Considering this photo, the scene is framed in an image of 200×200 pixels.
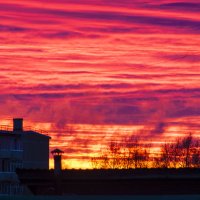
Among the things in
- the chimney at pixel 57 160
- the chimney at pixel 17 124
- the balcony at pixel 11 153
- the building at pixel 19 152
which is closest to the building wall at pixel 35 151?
the building at pixel 19 152

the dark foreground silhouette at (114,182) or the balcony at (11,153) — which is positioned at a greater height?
the balcony at (11,153)

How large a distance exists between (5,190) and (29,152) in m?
9.62

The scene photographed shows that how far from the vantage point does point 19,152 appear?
13150 centimetres

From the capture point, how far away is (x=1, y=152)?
12888 cm

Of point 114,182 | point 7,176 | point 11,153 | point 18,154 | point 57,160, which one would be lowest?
point 114,182

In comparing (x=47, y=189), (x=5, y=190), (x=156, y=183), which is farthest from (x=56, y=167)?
(x=5, y=190)

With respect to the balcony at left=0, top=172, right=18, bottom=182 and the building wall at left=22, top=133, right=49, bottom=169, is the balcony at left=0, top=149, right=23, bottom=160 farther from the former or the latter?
the balcony at left=0, top=172, right=18, bottom=182

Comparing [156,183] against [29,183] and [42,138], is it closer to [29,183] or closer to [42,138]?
[29,183]

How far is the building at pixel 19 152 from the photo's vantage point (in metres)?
127

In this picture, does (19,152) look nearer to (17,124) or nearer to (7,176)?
(17,124)

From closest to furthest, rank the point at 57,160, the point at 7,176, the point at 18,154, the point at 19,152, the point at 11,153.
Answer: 1. the point at 57,160
2. the point at 7,176
3. the point at 11,153
4. the point at 18,154
5. the point at 19,152

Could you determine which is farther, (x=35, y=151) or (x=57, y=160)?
(x=35, y=151)

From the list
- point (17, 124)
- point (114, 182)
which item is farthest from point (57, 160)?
point (17, 124)

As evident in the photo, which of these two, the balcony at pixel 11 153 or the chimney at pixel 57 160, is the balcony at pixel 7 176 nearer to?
the balcony at pixel 11 153
